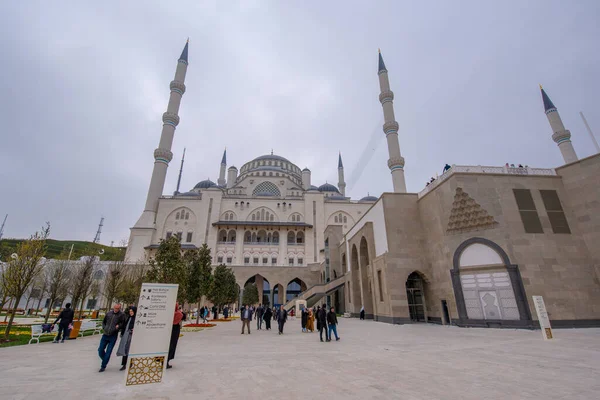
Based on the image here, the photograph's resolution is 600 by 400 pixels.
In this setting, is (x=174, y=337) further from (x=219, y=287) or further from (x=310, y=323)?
(x=219, y=287)

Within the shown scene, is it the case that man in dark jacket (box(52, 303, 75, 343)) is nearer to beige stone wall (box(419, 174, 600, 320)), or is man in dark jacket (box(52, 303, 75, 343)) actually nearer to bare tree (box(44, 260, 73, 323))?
bare tree (box(44, 260, 73, 323))

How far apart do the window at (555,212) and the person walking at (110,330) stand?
748 inches

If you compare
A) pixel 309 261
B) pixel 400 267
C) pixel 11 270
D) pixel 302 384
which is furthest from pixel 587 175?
pixel 309 261

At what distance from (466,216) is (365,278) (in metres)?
9.77

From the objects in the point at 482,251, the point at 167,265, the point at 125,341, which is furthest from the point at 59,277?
the point at 482,251

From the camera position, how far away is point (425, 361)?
20.8ft

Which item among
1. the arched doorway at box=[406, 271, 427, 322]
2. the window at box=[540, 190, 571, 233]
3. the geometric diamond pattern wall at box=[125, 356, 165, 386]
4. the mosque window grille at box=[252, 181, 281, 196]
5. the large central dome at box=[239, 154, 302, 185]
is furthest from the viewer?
the large central dome at box=[239, 154, 302, 185]

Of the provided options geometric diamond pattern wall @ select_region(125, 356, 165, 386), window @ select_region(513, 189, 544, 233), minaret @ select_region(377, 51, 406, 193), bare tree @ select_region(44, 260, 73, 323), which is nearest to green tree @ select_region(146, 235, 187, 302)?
geometric diamond pattern wall @ select_region(125, 356, 165, 386)

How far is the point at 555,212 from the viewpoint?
1480 centimetres

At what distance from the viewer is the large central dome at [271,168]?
180 feet

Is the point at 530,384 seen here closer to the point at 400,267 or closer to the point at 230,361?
the point at 230,361

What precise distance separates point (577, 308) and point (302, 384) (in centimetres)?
1556

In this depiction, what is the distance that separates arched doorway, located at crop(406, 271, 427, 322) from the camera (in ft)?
61.0

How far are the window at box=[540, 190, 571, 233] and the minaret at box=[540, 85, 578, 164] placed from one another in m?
22.6
